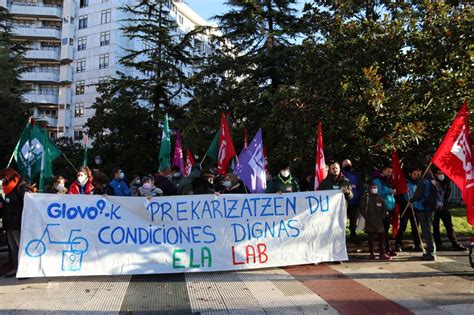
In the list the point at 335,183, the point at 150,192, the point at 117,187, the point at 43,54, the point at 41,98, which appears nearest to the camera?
the point at 150,192

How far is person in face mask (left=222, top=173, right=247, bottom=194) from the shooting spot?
9.05 metres

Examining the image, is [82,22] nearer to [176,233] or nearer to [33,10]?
[33,10]

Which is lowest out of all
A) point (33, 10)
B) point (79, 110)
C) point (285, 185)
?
point (285, 185)

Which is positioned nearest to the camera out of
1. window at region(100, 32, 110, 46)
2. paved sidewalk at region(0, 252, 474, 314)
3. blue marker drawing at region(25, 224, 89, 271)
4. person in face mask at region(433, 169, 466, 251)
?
paved sidewalk at region(0, 252, 474, 314)

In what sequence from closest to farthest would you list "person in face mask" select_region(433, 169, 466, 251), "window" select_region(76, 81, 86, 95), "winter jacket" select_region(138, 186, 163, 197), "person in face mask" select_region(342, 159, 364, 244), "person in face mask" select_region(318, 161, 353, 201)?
"winter jacket" select_region(138, 186, 163, 197) < "person in face mask" select_region(318, 161, 353, 201) < "person in face mask" select_region(433, 169, 466, 251) < "person in face mask" select_region(342, 159, 364, 244) < "window" select_region(76, 81, 86, 95)

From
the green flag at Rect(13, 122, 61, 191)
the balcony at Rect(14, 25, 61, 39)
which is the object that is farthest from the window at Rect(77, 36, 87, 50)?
the green flag at Rect(13, 122, 61, 191)

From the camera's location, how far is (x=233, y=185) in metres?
9.12

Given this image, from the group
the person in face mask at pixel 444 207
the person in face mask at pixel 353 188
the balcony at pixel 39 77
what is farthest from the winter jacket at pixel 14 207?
the balcony at pixel 39 77

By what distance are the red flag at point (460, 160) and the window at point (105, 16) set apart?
55.6m

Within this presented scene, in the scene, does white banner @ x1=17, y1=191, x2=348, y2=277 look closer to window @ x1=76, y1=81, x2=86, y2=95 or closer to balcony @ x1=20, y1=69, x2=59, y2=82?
window @ x1=76, y1=81, x2=86, y2=95

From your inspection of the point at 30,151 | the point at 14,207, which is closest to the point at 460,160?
the point at 14,207

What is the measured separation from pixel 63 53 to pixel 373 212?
58350 mm

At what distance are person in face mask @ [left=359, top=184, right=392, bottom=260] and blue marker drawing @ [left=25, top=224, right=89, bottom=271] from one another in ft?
16.1

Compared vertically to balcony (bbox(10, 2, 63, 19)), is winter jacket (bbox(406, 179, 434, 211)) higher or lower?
lower
